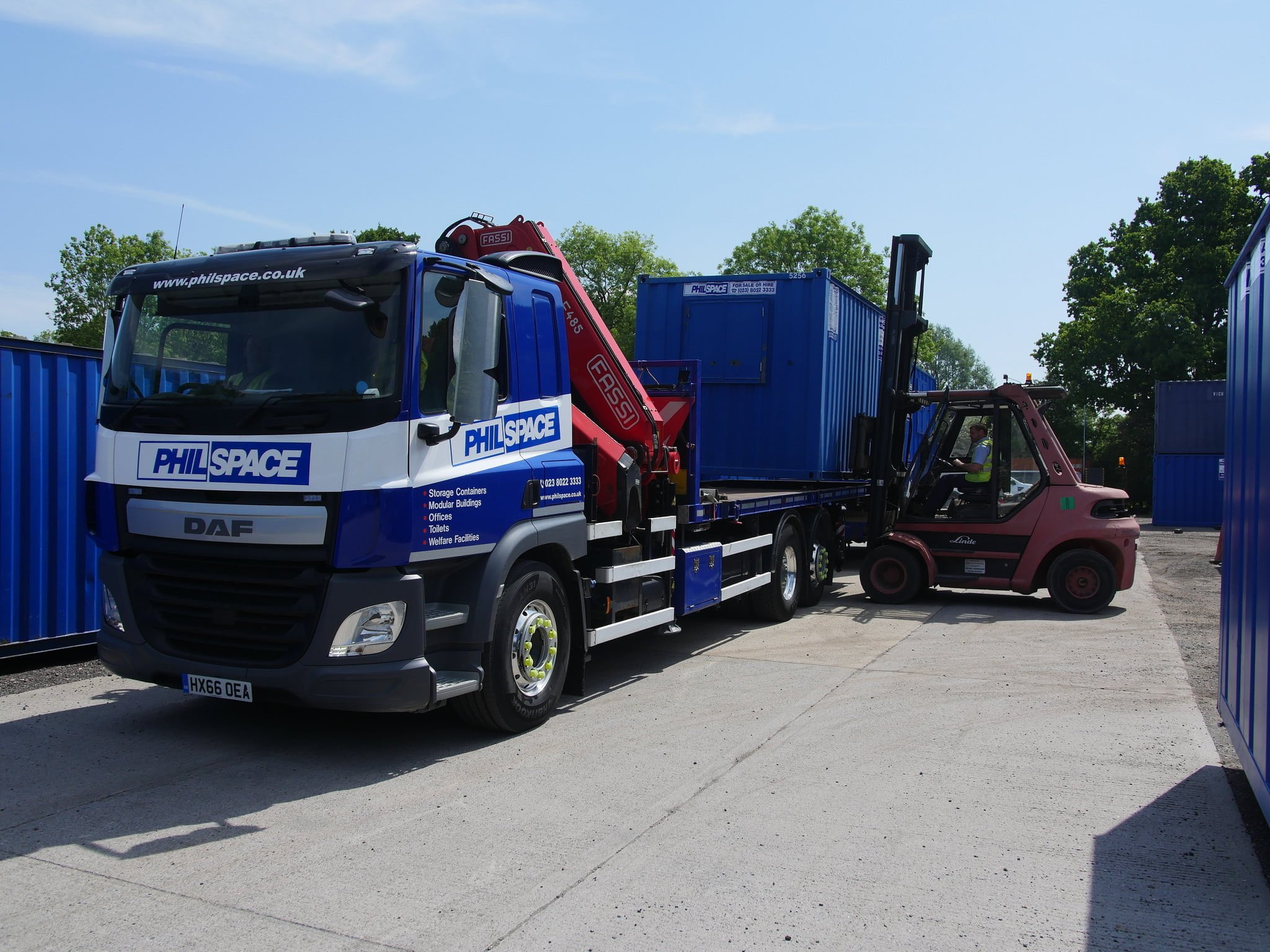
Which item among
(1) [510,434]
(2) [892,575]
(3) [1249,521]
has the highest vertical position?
(1) [510,434]

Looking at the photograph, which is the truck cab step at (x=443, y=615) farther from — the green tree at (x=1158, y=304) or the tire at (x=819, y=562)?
the green tree at (x=1158, y=304)

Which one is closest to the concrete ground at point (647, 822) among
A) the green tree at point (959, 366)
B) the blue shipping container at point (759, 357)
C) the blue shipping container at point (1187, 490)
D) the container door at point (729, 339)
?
the blue shipping container at point (759, 357)

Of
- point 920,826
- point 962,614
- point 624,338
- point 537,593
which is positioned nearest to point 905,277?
point 962,614

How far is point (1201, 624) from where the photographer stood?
1055cm

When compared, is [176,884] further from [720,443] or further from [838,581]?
[838,581]

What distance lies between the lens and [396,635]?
5.12m

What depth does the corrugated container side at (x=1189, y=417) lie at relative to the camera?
32.1m

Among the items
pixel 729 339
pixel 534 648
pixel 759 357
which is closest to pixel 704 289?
pixel 729 339

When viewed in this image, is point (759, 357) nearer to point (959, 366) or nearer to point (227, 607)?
point (227, 607)

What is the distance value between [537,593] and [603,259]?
147ft

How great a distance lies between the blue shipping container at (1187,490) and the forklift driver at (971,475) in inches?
965

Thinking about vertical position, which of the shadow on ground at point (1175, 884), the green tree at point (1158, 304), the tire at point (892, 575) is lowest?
the shadow on ground at point (1175, 884)

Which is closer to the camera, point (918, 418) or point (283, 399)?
point (283, 399)

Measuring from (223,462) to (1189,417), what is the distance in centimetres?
3432
